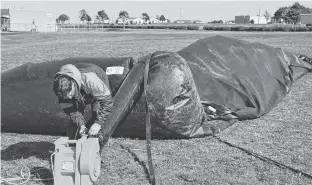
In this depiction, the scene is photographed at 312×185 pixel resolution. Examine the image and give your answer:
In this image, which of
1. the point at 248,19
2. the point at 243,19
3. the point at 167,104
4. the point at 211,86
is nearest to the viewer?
the point at 167,104

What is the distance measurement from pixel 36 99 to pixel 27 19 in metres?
49.2

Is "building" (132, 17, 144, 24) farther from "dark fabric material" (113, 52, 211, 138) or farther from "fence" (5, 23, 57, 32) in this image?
"dark fabric material" (113, 52, 211, 138)

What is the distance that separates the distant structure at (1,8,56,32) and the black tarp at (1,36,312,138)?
1738 inches

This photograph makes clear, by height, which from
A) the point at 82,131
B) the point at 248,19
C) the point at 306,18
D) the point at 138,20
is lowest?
the point at 82,131


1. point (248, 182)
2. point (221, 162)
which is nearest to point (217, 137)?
point (221, 162)

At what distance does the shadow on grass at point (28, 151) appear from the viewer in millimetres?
5032

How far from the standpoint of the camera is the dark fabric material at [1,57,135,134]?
5.81 meters

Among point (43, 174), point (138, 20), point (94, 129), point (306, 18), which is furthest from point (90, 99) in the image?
point (138, 20)

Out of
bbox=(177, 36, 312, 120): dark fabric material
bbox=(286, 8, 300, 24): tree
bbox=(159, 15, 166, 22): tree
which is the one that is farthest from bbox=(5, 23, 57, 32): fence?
bbox=(159, 15, 166, 22): tree

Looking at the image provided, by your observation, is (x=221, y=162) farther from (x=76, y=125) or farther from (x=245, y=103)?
(x=245, y=103)

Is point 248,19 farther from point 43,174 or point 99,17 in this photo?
point 43,174

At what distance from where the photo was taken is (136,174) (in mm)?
4395

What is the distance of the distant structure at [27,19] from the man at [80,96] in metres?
46.6

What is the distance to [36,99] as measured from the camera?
5902mm
